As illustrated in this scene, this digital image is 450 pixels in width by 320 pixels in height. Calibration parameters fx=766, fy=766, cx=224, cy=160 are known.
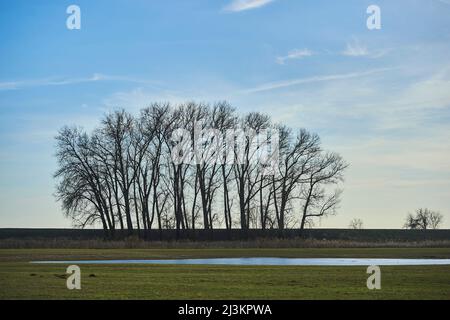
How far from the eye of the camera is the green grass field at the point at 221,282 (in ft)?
81.0

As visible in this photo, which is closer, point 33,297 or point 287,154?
point 33,297

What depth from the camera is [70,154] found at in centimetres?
8881

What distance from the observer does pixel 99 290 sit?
25906 mm

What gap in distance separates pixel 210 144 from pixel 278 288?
60.5 m

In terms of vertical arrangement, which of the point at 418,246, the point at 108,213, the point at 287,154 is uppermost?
the point at 287,154

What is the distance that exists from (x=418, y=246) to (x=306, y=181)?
21.9m

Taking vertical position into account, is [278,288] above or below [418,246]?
below

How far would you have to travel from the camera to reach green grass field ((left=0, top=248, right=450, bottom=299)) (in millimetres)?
24703

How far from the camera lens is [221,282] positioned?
29078mm
